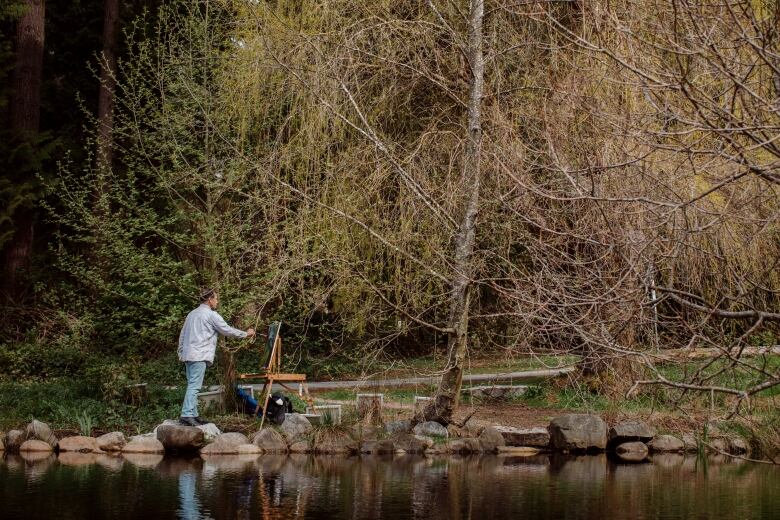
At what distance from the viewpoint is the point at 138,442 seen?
45.1 feet

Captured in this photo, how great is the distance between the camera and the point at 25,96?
2353cm

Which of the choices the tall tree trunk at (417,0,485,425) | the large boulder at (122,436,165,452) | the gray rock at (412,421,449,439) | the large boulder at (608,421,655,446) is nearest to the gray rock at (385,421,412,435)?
the gray rock at (412,421,449,439)

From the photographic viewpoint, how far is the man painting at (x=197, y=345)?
14047 mm

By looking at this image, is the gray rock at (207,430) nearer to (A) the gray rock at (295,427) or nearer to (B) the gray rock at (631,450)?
(A) the gray rock at (295,427)

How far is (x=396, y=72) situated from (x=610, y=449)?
19.3ft

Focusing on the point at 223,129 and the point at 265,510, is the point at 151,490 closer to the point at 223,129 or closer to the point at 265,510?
the point at 265,510

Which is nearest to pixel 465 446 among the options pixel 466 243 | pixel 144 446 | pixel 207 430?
pixel 466 243

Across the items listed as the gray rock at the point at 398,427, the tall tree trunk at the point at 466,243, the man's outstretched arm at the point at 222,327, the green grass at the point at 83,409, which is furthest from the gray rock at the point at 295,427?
the green grass at the point at 83,409

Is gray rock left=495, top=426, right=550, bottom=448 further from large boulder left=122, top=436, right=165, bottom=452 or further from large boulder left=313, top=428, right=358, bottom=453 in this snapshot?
large boulder left=122, top=436, right=165, bottom=452

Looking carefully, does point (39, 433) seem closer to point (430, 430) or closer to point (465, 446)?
point (430, 430)

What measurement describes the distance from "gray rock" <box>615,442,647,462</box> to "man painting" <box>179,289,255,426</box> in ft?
16.1

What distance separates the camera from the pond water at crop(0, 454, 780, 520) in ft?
29.8

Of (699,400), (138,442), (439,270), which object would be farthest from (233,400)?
(699,400)

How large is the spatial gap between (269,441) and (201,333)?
1.57 meters
